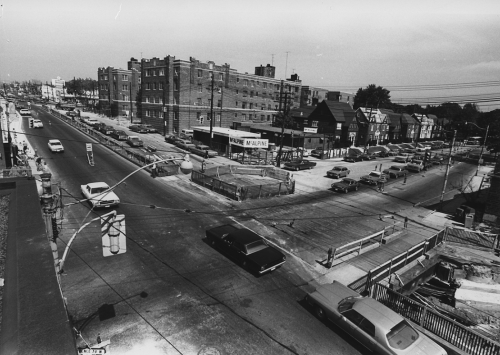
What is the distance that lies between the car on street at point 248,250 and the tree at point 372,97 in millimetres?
106899

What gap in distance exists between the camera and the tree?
110 metres

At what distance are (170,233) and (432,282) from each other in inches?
566

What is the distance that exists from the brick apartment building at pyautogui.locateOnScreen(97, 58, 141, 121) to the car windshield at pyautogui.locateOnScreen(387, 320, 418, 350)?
80132mm

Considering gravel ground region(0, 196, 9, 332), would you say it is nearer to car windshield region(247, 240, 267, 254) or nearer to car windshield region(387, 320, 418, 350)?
car windshield region(247, 240, 267, 254)

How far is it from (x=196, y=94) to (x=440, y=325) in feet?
181

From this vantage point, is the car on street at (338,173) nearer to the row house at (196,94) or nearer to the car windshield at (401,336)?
the row house at (196,94)

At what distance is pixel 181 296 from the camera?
11.6m

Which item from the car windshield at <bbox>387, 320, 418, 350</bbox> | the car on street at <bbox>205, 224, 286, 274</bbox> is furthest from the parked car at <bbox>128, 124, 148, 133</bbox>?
the car windshield at <bbox>387, 320, 418, 350</bbox>

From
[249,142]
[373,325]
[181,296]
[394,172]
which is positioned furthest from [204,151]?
[373,325]

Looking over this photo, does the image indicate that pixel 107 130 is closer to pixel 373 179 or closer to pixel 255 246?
pixel 373 179

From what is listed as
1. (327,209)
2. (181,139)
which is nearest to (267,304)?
(327,209)

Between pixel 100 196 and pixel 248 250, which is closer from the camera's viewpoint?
pixel 248 250

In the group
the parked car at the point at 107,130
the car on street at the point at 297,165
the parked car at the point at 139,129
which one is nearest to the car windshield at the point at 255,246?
the car on street at the point at 297,165

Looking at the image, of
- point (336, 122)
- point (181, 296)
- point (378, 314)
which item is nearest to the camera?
point (378, 314)
